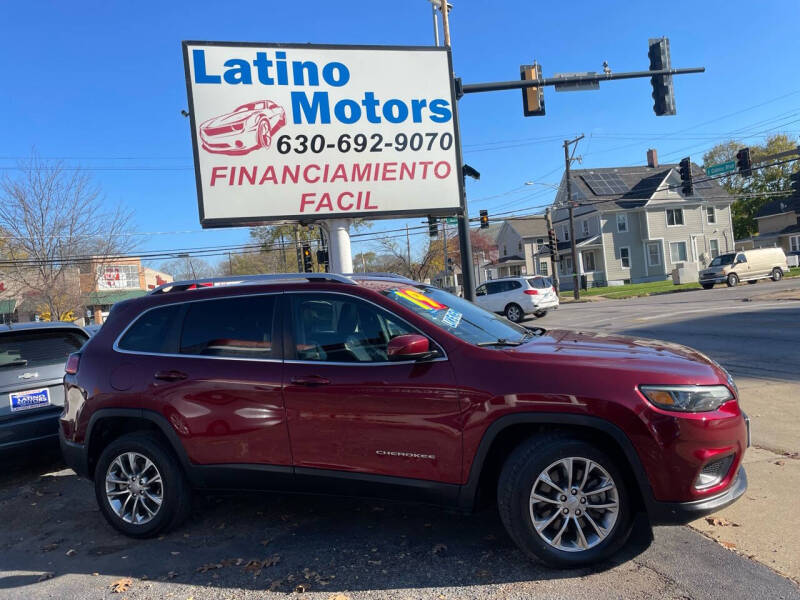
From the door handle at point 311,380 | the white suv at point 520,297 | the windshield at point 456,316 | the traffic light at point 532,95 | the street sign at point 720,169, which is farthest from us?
the street sign at point 720,169

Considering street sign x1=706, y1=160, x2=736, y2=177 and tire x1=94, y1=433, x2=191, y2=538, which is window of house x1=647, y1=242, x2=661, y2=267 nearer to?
street sign x1=706, y1=160, x2=736, y2=177

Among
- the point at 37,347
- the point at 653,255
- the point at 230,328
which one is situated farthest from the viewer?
the point at 653,255

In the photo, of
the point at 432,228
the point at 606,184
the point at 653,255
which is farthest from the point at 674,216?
the point at 432,228

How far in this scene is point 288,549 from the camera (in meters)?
4.02

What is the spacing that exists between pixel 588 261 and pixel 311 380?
48.6 meters

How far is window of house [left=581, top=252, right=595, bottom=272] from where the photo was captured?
49.4 meters

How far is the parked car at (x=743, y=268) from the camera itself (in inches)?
1255

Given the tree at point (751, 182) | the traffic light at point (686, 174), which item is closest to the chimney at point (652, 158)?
the tree at point (751, 182)

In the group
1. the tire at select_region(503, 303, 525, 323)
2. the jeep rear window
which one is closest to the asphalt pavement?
the jeep rear window

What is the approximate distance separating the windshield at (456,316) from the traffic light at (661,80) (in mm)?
10802

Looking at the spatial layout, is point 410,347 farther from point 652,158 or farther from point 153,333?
point 652,158

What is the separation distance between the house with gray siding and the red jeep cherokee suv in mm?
43950

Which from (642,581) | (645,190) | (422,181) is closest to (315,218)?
(422,181)

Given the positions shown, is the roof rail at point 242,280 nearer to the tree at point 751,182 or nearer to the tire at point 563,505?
the tire at point 563,505
